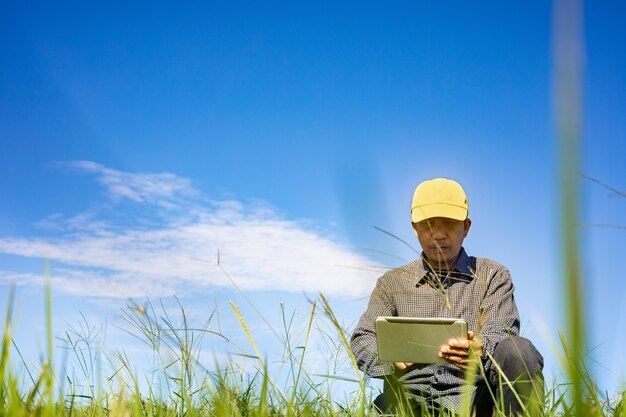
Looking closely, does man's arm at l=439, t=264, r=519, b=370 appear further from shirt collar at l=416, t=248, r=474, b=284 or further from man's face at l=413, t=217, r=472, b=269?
man's face at l=413, t=217, r=472, b=269

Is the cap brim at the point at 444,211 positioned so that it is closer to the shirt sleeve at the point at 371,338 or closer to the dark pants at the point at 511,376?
the shirt sleeve at the point at 371,338

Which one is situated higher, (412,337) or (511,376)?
(412,337)

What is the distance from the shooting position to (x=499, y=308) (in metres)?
3.20

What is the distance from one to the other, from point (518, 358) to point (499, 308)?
0.48 meters

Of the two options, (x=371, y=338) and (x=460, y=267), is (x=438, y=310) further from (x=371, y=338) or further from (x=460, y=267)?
(x=371, y=338)

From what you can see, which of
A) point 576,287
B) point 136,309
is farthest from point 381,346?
point 576,287

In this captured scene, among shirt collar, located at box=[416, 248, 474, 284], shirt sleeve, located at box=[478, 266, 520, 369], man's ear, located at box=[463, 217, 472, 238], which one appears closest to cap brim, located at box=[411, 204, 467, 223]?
man's ear, located at box=[463, 217, 472, 238]

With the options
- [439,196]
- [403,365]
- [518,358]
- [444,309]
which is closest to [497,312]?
[518,358]

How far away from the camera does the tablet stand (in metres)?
2.54

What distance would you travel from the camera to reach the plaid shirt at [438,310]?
305 centimetres

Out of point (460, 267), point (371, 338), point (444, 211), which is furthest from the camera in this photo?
point (460, 267)

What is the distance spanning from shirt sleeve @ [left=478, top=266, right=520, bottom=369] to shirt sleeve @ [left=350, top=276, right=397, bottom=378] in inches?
19.1

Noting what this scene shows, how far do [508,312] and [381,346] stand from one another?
0.88 meters

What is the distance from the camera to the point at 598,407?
5.71 ft
